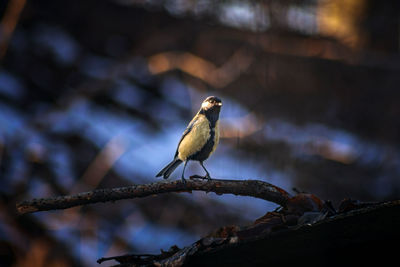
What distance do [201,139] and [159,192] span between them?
1.14 meters

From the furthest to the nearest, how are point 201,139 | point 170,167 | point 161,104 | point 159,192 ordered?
1. point 161,104
2. point 170,167
3. point 201,139
4. point 159,192

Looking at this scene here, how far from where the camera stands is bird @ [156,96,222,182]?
2.47m

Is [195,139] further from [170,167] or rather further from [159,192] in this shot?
[159,192]

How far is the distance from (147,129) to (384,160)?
430 cm

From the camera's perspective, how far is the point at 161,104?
24.6 ft

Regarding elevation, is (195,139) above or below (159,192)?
above

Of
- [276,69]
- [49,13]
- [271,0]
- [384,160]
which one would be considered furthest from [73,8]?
[384,160]

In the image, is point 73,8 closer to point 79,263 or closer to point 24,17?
point 24,17

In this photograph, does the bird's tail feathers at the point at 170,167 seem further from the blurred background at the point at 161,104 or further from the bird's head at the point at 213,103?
the blurred background at the point at 161,104

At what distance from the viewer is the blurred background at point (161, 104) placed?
21.8 ft

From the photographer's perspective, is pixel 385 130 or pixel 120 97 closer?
pixel 120 97

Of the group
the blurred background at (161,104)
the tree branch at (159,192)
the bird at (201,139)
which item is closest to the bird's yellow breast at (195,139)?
the bird at (201,139)

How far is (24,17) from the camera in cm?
651

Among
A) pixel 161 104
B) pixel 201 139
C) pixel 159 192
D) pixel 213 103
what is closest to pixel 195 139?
pixel 201 139
